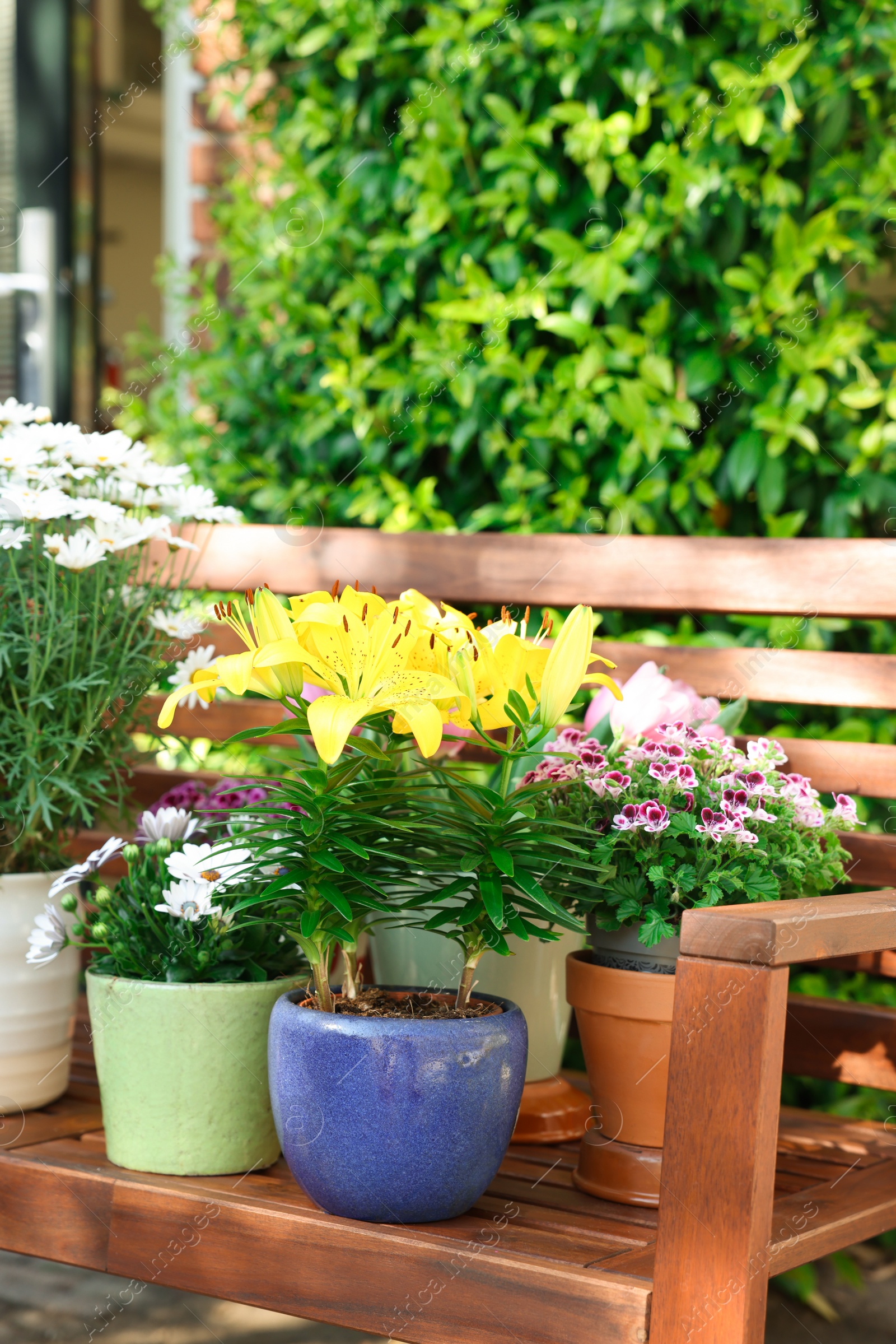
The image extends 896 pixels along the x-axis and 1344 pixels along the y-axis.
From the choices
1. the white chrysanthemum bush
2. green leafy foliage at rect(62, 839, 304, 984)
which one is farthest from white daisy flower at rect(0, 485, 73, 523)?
green leafy foliage at rect(62, 839, 304, 984)

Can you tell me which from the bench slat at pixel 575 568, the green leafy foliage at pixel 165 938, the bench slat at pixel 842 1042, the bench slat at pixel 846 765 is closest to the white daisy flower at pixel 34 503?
the bench slat at pixel 575 568

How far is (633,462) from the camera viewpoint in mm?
1784

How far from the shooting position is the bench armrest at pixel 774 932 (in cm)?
88

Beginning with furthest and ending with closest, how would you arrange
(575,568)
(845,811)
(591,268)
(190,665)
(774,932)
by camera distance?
1. (591,268)
2. (575,568)
3. (190,665)
4. (845,811)
5. (774,932)

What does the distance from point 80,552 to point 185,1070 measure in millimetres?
471

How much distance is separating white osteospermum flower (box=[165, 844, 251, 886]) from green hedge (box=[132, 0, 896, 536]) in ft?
2.92

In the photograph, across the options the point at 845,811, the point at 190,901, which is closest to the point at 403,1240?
the point at 190,901

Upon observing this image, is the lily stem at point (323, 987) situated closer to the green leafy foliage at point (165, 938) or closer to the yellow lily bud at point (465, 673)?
the green leafy foliage at point (165, 938)

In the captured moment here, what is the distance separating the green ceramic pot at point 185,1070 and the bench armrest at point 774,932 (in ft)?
1.32

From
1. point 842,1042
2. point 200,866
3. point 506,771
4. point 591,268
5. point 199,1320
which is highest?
point 591,268

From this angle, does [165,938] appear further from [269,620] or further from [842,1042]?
[842,1042]

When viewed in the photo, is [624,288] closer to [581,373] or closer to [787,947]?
[581,373]

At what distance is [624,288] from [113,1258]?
1299 mm

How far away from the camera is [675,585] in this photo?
1.51 meters
